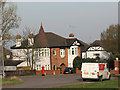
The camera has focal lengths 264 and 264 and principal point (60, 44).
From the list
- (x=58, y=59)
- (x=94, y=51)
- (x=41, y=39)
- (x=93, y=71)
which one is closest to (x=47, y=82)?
(x=93, y=71)

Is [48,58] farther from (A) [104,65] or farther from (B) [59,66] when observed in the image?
(A) [104,65]

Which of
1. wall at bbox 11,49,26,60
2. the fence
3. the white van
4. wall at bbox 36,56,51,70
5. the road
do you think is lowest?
the road

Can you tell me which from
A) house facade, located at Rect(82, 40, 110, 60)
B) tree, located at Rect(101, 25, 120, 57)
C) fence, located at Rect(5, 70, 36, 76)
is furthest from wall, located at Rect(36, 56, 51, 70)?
house facade, located at Rect(82, 40, 110, 60)

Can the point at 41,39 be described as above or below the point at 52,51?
above

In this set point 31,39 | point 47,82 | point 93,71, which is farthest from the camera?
point 31,39

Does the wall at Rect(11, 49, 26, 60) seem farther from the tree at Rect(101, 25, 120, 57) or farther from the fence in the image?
the tree at Rect(101, 25, 120, 57)

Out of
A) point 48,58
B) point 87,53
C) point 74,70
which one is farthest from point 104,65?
Result: point 87,53

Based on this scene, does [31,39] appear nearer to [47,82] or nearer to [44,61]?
[44,61]

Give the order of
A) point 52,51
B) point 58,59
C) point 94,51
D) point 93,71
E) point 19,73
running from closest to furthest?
point 93,71 < point 19,73 < point 52,51 < point 58,59 < point 94,51

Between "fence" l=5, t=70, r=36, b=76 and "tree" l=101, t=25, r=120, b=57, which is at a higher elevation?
"tree" l=101, t=25, r=120, b=57

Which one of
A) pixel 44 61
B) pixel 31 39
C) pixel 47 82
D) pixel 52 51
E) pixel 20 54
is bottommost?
pixel 47 82

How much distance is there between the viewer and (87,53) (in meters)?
72.7

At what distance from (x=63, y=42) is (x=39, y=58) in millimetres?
9156

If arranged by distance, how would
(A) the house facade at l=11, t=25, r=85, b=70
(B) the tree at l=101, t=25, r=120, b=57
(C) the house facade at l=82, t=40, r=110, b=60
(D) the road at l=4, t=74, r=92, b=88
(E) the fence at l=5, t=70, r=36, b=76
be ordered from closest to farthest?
1. (D) the road at l=4, t=74, r=92, b=88
2. (E) the fence at l=5, t=70, r=36, b=76
3. (B) the tree at l=101, t=25, r=120, b=57
4. (A) the house facade at l=11, t=25, r=85, b=70
5. (C) the house facade at l=82, t=40, r=110, b=60
